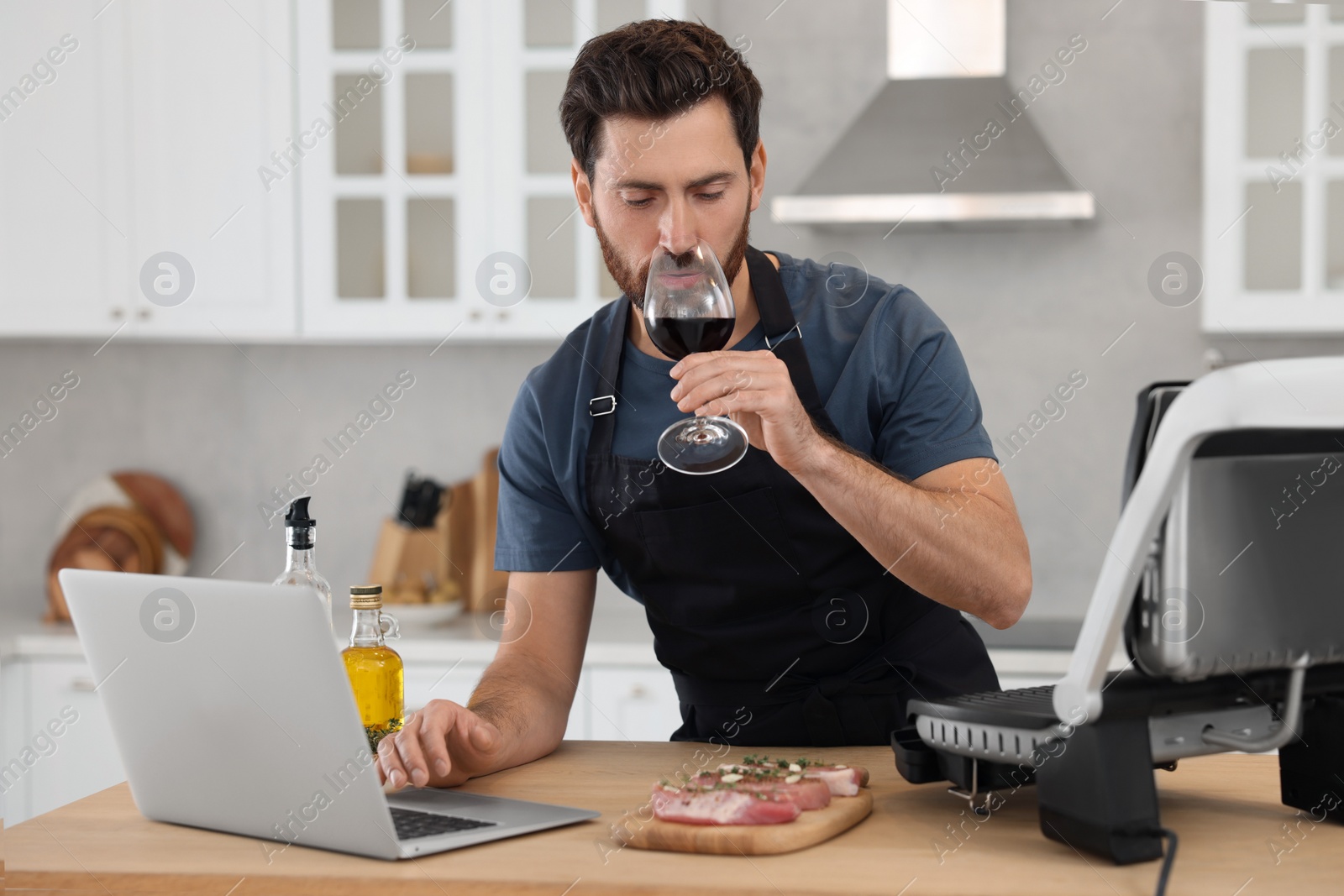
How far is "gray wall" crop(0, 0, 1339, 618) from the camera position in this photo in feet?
10.4

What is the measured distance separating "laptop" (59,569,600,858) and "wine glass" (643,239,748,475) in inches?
15.4

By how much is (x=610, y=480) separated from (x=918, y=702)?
1.95ft

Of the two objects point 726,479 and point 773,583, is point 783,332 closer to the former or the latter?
point 726,479

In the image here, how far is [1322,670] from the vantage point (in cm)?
99

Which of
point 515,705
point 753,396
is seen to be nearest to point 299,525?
point 515,705

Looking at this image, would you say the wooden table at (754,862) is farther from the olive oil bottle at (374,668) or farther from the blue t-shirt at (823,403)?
the blue t-shirt at (823,403)

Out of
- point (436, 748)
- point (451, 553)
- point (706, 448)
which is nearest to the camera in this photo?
point (436, 748)

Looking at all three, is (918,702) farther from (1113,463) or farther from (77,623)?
(1113,463)

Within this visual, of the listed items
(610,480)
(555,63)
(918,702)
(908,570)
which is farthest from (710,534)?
(555,63)

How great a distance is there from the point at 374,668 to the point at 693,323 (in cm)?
48

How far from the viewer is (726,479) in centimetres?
157

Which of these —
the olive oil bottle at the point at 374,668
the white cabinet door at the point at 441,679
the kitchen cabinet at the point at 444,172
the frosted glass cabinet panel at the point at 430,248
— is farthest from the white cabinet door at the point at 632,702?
the olive oil bottle at the point at 374,668

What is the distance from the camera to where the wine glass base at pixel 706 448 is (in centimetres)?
127

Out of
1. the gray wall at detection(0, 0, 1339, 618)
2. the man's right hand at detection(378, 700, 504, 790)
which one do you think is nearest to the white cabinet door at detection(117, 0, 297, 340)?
the gray wall at detection(0, 0, 1339, 618)
